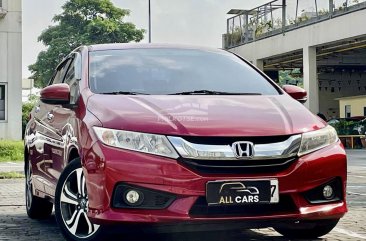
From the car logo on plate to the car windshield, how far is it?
1.03 metres

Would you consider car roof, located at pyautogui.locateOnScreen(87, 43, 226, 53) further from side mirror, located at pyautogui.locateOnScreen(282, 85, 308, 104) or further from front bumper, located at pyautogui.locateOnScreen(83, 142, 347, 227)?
front bumper, located at pyautogui.locateOnScreen(83, 142, 347, 227)

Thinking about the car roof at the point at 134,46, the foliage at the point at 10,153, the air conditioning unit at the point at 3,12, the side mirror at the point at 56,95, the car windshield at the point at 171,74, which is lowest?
the foliage at the point at 10,153

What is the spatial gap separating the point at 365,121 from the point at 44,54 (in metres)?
35.2

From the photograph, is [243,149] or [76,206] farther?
[76,206]

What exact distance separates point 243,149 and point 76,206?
1387mm

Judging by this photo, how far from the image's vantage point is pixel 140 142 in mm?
4785

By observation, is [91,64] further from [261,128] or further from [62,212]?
[261,128]

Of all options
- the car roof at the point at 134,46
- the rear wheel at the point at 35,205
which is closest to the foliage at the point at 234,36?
the rear wheel at the point at 35,205

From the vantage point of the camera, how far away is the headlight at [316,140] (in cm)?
498

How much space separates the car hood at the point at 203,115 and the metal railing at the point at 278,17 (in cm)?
2494

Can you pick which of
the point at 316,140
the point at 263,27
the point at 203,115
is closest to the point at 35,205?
the point at 203,115

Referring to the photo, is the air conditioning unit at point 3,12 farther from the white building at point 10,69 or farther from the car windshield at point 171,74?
the car windshield at point 171,74

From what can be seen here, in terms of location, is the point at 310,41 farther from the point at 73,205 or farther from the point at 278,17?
the point at 73,205

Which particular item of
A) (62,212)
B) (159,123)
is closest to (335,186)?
(159,123)
